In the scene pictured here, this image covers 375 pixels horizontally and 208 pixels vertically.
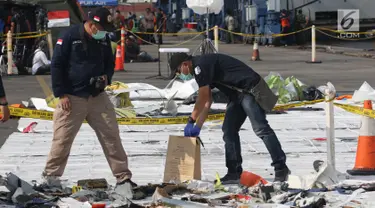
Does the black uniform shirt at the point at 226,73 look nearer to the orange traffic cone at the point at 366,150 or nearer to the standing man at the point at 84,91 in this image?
the standing man at the point at 84,91

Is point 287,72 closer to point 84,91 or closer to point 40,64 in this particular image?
point 40,64

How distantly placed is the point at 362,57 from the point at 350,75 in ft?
26.9

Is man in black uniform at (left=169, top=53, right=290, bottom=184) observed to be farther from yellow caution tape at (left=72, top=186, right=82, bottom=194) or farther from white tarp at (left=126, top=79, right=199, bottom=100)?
white tarp at (left=126, top=79, right=199, bottom=100)

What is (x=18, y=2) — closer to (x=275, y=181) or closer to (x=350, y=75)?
(x=350, y=75)

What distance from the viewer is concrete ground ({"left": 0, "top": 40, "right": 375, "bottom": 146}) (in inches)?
818

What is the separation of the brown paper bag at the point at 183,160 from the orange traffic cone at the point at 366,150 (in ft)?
6.02

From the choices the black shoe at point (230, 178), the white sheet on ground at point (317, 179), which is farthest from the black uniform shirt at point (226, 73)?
the white sheet on ground at point (317, 179)

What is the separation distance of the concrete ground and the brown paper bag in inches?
184

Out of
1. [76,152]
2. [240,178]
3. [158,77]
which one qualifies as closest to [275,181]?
[240,178]

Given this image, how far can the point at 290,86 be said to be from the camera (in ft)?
56.3

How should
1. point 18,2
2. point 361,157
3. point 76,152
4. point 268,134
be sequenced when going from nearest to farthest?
point 268,134
point 361,157
point 76,152
point 18,2

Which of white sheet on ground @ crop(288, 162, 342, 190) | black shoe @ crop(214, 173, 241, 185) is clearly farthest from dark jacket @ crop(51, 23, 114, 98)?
white sheet on ground @ crop(288, 162, 342, 190)

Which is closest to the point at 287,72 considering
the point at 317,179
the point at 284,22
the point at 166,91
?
the point at 166,91

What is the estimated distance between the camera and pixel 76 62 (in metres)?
9.27
